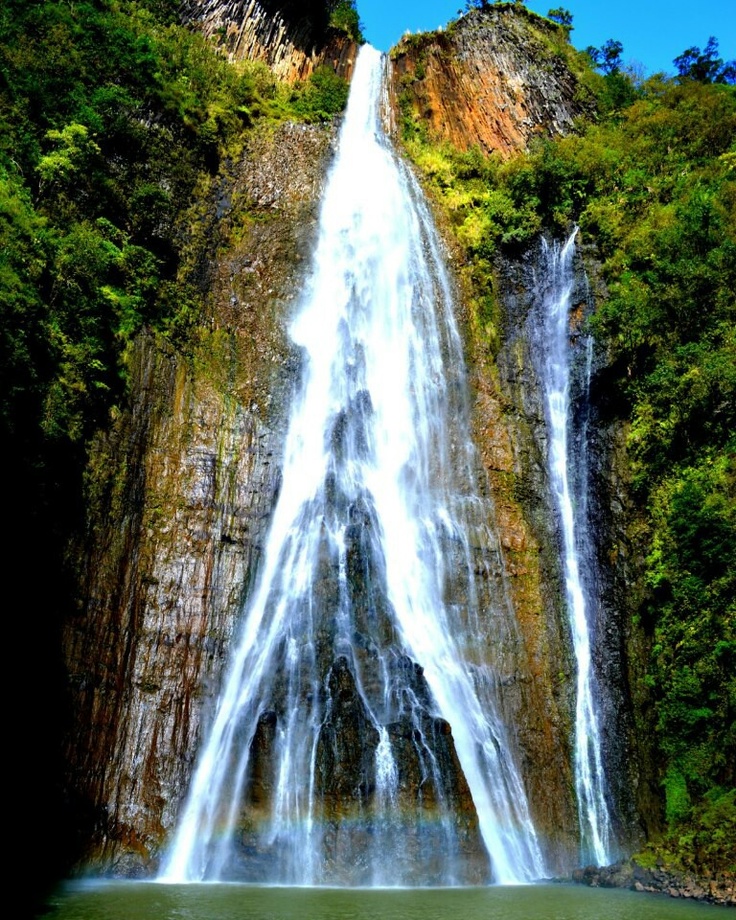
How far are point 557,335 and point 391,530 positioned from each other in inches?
259

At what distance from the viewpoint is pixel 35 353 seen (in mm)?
12125

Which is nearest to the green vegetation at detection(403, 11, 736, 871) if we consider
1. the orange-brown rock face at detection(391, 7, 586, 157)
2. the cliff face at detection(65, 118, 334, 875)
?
the orange-brown rock face at detection(391, 7, 586, 157)

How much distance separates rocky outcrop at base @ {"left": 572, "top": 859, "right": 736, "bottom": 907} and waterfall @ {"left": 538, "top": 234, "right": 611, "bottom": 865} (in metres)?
0.98

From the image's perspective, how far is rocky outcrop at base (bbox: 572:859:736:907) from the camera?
9.98m

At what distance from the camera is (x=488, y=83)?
26.4 m

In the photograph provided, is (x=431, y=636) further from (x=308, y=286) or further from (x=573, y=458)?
(x=308, y=286)

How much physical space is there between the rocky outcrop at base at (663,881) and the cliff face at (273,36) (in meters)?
25.2

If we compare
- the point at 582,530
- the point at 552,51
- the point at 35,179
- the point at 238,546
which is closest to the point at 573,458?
the point at 582,530

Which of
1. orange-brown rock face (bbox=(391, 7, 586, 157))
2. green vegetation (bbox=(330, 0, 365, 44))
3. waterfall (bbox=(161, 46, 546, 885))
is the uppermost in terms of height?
green vegetation (bbox=(330, 0, 365, 44))

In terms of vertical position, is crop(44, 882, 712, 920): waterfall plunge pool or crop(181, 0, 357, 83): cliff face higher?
crop(181, 0, 357, 83): cliff face

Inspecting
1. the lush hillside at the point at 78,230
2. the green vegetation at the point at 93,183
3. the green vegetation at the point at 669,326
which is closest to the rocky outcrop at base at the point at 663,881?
the green vegetation at the point at 669,326

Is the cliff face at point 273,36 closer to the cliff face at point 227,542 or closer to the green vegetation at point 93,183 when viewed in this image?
the green vegetation at point 93,183

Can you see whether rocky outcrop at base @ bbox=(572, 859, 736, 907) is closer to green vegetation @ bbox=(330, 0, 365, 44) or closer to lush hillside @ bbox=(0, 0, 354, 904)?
lush hillside @ bbox=(0, 0, 354, 904)

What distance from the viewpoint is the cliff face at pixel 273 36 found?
2523 cm
